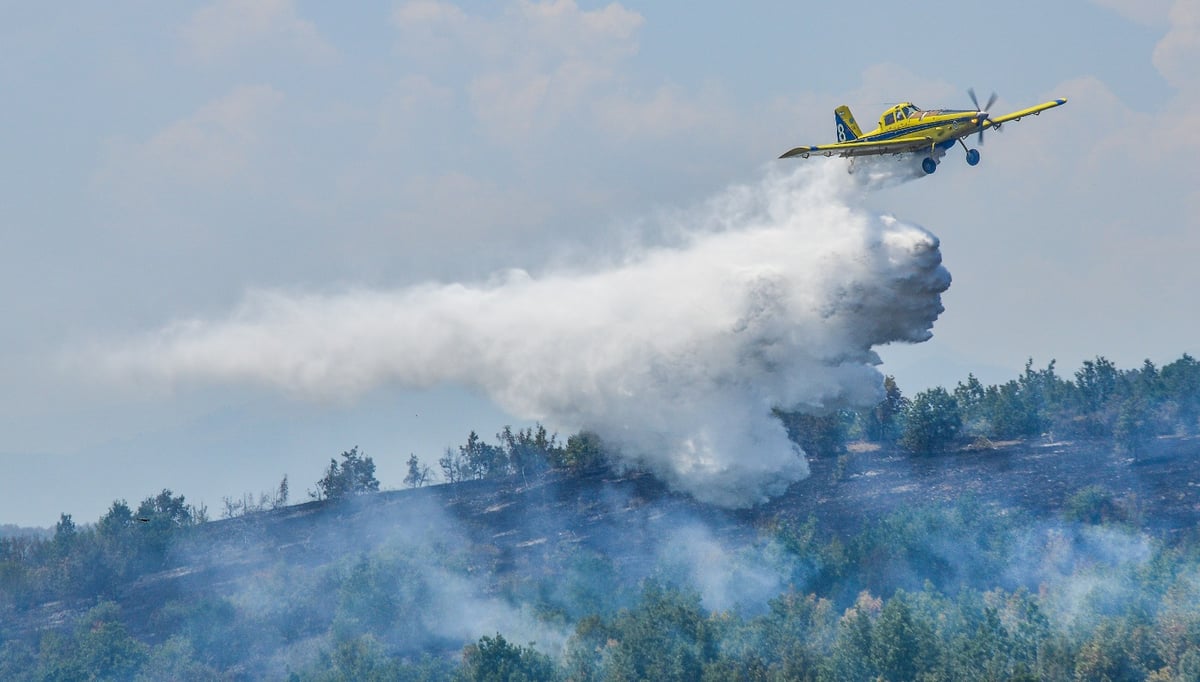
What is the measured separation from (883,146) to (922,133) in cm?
231

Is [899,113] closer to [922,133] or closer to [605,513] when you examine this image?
[922,133]

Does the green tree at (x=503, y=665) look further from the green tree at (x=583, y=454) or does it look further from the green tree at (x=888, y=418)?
the green tree at (x=888, y=418)

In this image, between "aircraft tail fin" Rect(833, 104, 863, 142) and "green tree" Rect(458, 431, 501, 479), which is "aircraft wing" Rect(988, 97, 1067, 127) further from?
"green tree" Rect(458, 431, 501, 479)

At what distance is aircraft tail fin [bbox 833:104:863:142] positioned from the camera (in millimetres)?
79688

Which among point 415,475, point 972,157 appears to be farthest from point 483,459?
point 972,157

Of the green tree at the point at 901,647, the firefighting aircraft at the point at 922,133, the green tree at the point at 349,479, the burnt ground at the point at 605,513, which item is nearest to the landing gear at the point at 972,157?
the firefighting aircraft at the point at 922,133

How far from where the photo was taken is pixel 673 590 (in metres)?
91.2

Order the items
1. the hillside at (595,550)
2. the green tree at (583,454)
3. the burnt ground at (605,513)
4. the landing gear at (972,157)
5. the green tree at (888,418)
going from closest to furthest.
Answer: the landing gear at (972,157) < the hillside at (595,550) < the burnt ground at (605,513) < the green tree at (583,454) < the green tree at (888,418)

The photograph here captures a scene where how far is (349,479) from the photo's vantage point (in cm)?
14325

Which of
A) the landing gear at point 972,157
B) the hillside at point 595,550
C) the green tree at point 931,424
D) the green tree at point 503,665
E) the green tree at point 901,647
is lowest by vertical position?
the green tree at point 901,647

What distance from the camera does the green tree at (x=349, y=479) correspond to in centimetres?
14200

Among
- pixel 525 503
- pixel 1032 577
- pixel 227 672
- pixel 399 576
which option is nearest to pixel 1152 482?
pixel 1032 577

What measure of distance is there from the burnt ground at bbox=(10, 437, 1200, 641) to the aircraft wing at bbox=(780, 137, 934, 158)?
39.2 m

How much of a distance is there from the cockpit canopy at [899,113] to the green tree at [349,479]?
8249 cm
